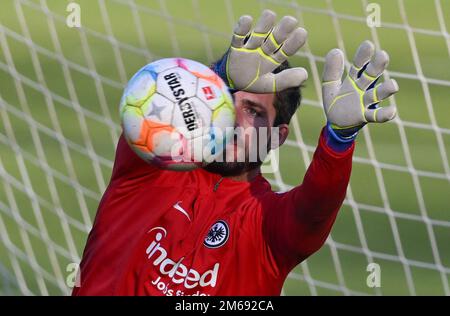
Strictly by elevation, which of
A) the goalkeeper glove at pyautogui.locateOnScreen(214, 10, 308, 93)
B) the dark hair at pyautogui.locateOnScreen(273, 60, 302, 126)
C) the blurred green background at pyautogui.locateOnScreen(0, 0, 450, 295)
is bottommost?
the blurred green background at pyautogui.locateOnScreen(0, 0, 450, 295)

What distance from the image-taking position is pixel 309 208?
313cm

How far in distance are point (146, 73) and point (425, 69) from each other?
221 inches

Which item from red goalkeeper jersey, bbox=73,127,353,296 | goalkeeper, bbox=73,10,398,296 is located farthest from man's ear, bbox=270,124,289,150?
red goalkeeper jersey, bbox=73,127,353,296

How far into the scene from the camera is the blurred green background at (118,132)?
534 centimetres

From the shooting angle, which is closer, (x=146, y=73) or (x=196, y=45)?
(x=146, y=73)

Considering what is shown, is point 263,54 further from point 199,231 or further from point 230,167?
point 199,231

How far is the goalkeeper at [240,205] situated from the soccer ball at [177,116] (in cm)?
20

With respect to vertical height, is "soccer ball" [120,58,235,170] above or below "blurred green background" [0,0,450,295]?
above

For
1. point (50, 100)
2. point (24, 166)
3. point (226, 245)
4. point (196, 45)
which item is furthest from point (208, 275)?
point (196, 45)

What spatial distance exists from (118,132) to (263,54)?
355cm

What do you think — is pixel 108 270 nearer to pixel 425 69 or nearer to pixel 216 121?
pixel 216 121

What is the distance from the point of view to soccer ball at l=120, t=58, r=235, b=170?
10.2 feet

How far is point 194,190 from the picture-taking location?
11.4 feet

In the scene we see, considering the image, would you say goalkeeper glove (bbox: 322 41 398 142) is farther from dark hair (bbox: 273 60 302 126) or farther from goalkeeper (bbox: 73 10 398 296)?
dark hair (bbox: 273 60 302 126)
